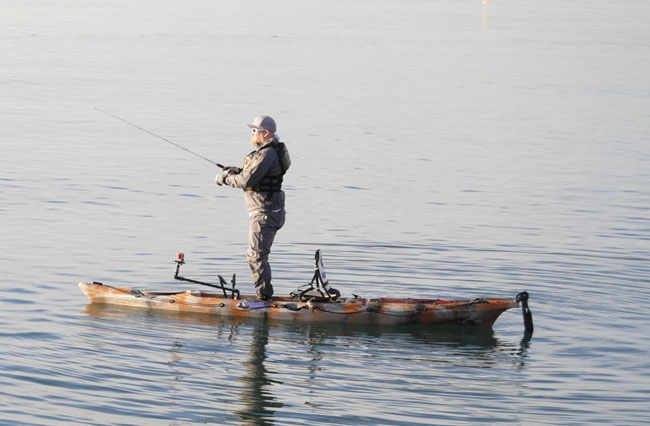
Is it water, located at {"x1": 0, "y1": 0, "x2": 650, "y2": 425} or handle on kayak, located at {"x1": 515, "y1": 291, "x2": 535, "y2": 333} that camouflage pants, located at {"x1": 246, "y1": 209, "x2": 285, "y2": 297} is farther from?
handle on kayak, located at {"x1": 515, "y1": 291, "x2": 535, "y2": 333}

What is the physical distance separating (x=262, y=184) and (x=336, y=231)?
5.03 metres

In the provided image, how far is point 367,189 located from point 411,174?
223 centimetres

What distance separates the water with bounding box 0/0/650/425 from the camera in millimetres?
9703

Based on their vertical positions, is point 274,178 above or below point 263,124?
below

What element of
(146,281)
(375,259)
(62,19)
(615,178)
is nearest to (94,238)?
(146,281)

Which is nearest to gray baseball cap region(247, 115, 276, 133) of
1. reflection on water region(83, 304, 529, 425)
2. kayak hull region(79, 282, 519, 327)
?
kayak hull region(79, 282, 519, 327)

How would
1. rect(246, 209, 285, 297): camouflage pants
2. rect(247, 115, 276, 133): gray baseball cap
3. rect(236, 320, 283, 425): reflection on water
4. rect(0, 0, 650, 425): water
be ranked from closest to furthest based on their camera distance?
rect(236, 320, 283, 425): reflection on water, rect(0, 0, 650, 425): water, rect(247, 115, 276, 133): gray baseball cap, rect(246, 209, 285, 297): camouflage pants

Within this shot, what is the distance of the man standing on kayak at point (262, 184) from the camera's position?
11.3m

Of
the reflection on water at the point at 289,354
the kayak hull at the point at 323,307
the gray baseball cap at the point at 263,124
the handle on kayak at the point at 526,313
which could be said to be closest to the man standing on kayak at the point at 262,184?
the gray baseball cap at the point at 263,124

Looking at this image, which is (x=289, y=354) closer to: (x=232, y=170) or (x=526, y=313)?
(x=232, y=170)

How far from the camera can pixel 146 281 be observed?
13.5 m

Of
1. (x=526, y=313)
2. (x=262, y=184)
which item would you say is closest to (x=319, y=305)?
(x=262, y=184)

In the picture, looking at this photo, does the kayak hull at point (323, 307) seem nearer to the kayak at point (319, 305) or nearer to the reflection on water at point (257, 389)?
the kayak at point (319, 305)

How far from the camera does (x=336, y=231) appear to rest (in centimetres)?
A: 1631
